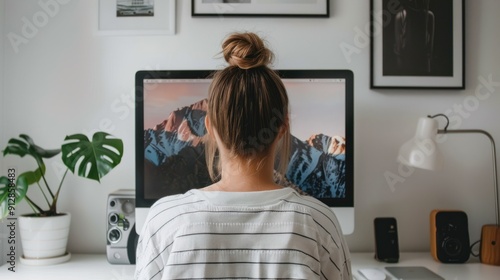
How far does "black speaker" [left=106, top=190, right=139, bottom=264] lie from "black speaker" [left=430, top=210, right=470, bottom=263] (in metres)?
1.06

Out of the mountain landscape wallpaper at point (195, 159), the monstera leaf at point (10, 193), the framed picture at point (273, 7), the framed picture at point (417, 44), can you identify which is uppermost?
the framed picture at point (273, 7)

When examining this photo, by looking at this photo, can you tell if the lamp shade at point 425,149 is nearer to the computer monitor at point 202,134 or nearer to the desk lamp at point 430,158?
the desk lamp at point 430,158

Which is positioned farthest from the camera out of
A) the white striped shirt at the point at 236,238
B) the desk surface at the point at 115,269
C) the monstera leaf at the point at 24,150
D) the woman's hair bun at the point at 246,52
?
the monstera leaf at the point at 24,150

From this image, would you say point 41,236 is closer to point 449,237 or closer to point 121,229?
point 121,229

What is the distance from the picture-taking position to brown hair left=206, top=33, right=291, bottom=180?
2.80ft

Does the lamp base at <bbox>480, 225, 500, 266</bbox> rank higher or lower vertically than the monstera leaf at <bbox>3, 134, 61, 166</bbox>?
lower

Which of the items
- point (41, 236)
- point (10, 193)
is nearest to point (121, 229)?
point (41, 236)

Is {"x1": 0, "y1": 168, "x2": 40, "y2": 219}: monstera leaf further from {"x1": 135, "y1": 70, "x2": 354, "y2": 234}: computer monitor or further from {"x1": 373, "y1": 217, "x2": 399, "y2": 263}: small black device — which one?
{"x1": 373, "y1": 217, "x2": 399, "y2": 263}: small black device

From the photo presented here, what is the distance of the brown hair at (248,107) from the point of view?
854 millimetres

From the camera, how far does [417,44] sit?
179 centimetres

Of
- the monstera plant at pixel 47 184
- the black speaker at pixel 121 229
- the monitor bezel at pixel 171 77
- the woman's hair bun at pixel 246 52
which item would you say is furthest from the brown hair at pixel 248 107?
the black speaker at pixel 121 229

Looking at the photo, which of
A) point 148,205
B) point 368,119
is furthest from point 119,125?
point 368,119

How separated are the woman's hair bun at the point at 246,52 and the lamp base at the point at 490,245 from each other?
118 cm

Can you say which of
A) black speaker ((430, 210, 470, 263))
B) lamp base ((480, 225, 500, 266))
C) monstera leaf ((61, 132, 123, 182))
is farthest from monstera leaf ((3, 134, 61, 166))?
lamp base ((480, 225, 500, 266))
